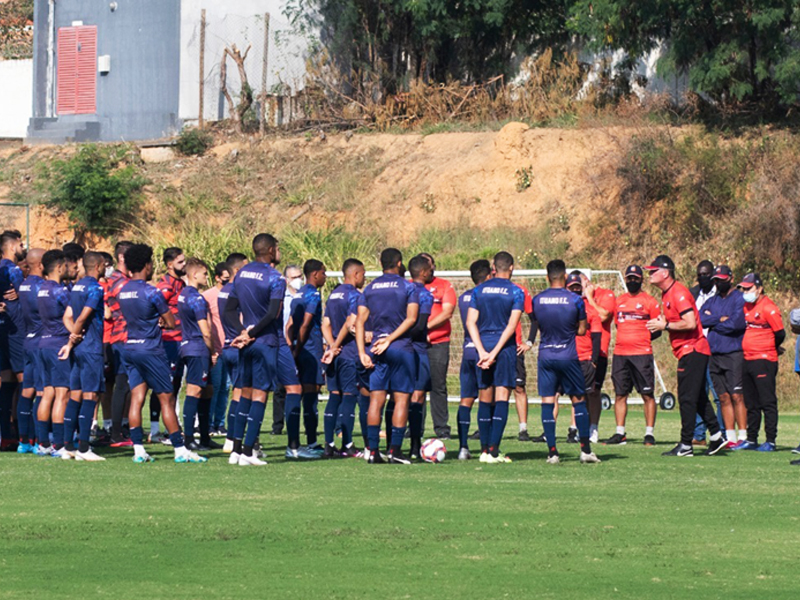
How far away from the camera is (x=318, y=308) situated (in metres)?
15.2

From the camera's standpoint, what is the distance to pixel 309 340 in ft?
50.1

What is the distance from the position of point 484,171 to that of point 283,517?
2454cm

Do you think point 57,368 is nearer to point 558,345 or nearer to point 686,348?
point 558,345

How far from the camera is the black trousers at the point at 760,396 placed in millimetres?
16234

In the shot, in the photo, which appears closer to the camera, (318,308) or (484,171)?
(318,308)

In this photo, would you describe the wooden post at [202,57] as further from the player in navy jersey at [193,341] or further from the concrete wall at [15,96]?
the player in navy jersey at [193,341]

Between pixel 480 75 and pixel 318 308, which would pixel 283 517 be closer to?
pixel 318 308

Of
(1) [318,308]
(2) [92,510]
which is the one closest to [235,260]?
(1) [318,308]

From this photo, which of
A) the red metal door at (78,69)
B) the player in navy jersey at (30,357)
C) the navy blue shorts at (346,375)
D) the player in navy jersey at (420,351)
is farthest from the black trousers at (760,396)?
the red metal door at (78,69)

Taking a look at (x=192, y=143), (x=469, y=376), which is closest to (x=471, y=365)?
(x=469, y=376)

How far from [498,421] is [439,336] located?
8.20ft

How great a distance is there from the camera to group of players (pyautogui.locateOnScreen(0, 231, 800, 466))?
535 inches

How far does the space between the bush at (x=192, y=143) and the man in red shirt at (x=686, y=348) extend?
24.8 metres

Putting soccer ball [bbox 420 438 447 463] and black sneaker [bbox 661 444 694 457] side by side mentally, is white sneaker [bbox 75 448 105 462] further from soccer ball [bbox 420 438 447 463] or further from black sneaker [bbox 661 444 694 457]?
black sneaker [bbox 661 444 694 457]
